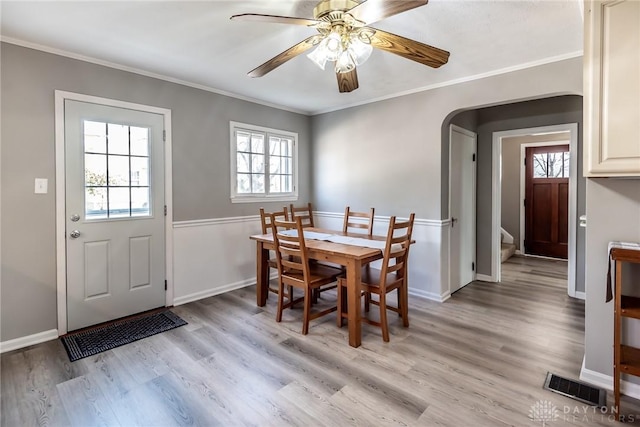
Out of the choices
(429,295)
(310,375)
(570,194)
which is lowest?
(310,375)

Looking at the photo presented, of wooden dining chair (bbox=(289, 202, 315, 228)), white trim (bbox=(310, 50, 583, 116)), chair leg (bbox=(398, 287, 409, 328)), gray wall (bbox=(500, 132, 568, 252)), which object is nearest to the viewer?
white trim (bbox=(310, 50, 583, 116))

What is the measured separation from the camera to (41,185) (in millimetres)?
2641

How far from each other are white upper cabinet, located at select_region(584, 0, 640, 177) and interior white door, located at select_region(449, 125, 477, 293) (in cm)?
195

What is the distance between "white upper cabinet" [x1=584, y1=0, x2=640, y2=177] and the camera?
1.68 meters

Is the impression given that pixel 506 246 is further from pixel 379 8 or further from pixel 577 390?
pixel 379 8

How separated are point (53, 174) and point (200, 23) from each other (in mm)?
1756

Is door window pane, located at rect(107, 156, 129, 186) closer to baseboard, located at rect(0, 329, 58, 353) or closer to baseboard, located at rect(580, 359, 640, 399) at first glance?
baseboard, located at rect(0, 329, 58, 353)

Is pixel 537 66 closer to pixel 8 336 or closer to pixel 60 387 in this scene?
pixel 60 387

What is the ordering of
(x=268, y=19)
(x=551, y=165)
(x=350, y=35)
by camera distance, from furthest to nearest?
(x=551, y=165)
(x=350, y=35)
(x=268, y=19)

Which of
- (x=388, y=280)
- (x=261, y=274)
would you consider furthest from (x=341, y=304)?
(x=261, y=274)

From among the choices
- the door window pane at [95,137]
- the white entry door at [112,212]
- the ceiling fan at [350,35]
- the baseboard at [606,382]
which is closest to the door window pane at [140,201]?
the white entry door at [112,212]

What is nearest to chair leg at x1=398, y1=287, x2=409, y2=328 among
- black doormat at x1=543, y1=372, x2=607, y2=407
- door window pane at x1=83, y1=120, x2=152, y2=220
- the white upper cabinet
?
black doormat at x1=543, y1=372, x2=607, y2=407

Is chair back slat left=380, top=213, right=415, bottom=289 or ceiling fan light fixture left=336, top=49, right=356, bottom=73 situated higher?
ceiling fan light fixture left=336, top=49, right=356, bottom=73

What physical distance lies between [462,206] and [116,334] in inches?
156
